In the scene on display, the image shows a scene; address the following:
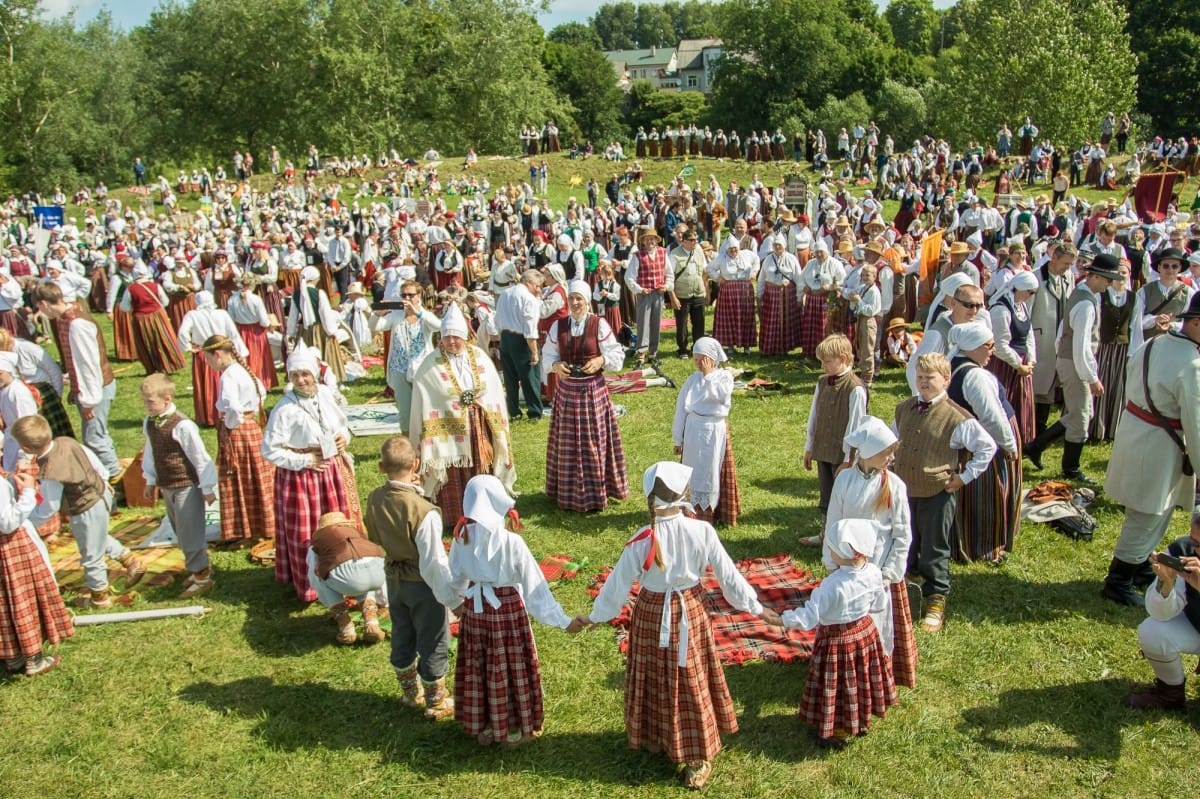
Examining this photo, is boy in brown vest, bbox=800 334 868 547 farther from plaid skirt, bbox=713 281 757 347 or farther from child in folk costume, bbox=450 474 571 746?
plaid skirt, bbox=713 281 757 347

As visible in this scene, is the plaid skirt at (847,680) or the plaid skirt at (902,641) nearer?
the plaid skirt at (847,680)

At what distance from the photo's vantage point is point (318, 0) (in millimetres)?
51281

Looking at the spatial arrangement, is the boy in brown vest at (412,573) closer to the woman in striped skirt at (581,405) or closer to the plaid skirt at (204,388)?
the woman in striped skirt at (581,405)

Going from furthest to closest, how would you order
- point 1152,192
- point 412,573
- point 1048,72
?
point 1048,72, point 1152,192, point 412,573

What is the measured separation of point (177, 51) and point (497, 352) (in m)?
53.8

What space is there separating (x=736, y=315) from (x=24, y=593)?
984 centimetres

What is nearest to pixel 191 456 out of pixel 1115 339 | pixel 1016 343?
pixel 1016 343

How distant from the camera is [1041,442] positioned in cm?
801

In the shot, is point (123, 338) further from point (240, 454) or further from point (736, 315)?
point (736, 315)

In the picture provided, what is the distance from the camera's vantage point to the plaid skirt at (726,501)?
6.98 meters

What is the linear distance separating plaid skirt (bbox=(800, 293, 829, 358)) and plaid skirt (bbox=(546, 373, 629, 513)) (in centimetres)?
555

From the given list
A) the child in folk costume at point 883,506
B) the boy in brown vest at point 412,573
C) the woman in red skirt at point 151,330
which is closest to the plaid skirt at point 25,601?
the boy in brown vest at point 412,573

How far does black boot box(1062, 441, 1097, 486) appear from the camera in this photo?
25.3 feet

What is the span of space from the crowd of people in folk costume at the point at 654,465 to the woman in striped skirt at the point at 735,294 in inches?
1.7
